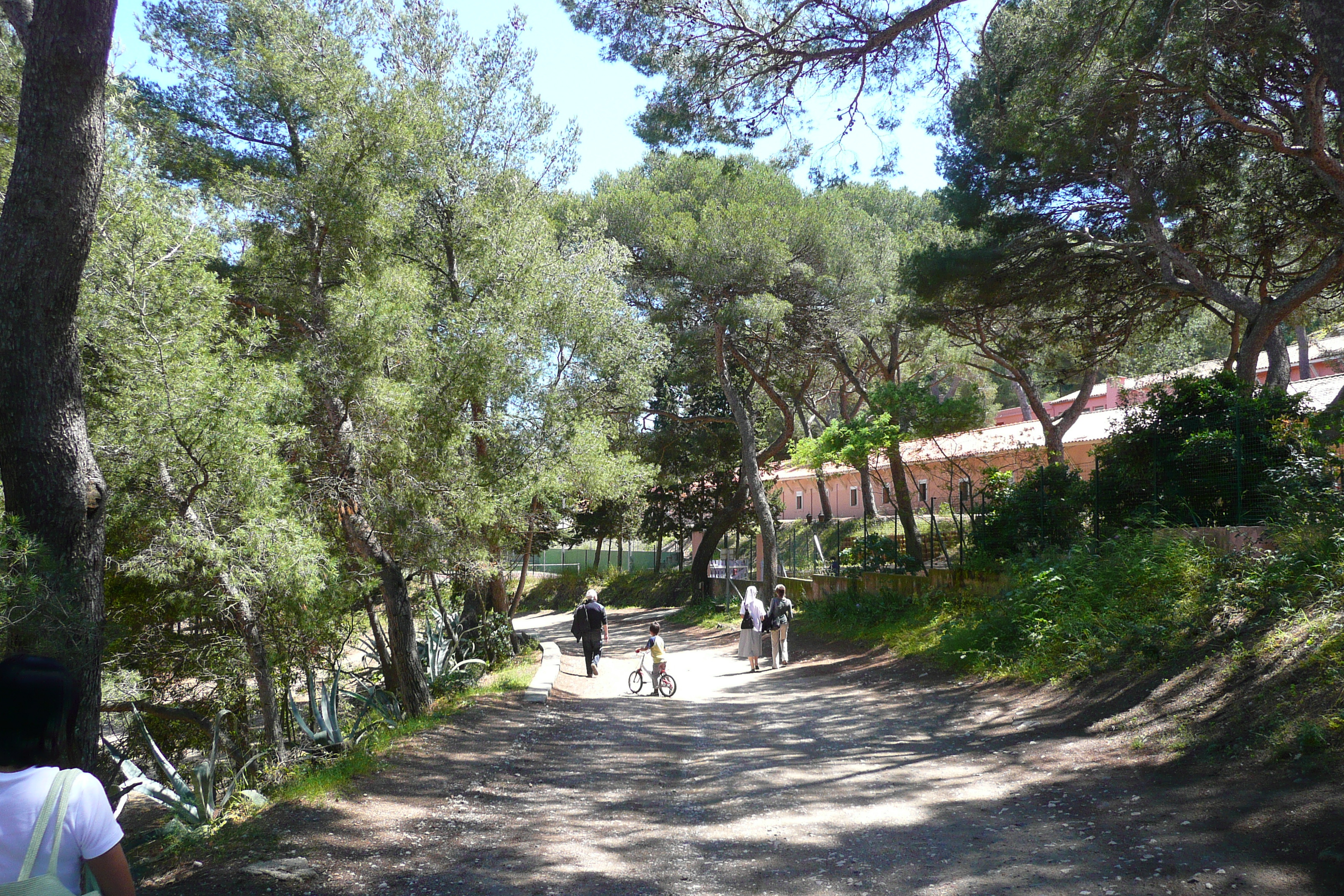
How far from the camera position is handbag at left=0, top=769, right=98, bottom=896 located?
2.45m

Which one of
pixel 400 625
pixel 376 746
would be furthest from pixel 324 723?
pixel 400 625

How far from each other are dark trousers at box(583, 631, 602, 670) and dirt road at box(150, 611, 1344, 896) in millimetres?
4631

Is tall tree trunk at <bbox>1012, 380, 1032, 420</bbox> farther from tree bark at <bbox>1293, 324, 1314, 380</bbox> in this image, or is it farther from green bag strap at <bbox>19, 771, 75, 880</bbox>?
green bag strap at <bbox>19, 771, 75, 880</bbox>

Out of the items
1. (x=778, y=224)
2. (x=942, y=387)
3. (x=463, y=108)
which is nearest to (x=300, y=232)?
(x=463, y=108)

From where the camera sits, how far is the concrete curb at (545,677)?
12.2m

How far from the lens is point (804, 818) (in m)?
6.55

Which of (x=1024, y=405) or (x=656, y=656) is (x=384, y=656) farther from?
(x=1024, y=405)

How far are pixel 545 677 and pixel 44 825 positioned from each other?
11375 mm

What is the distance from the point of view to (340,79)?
11.1 m

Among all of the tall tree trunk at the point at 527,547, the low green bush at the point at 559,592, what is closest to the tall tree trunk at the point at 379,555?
the tall tree trunk at the point at 527,547

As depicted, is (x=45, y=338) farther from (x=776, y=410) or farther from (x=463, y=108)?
(x=776, y=410)

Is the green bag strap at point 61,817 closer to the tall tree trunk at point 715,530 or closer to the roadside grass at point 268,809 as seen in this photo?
the roadside grass at point 268,809

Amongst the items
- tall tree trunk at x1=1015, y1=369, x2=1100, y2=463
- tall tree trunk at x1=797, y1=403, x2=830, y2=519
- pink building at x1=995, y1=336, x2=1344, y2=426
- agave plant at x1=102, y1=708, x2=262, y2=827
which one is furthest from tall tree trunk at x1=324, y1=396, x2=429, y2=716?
pink building at x1=995, y1=336, x2=1344, y2=426

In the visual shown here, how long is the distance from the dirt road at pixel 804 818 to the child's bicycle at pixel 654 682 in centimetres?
333
